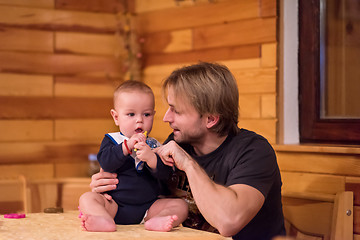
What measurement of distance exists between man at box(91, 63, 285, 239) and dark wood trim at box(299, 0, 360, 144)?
80cm

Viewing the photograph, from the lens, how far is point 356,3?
111 inches

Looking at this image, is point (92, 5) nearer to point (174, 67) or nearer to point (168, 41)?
point (168, 41)

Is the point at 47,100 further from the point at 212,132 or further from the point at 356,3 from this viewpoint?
the point at 356,3

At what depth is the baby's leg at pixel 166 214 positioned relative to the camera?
6.11 feet

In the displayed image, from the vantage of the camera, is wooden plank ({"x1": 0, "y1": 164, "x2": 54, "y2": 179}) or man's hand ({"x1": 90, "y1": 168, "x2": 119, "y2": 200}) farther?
wooden plank ({"x1": 0, "y1": 164, "x2": 54, "y2": 179})

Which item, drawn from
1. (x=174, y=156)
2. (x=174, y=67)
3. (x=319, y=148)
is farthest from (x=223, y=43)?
(x=174, y=156)

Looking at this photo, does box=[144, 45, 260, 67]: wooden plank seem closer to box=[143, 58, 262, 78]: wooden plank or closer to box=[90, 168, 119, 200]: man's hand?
box=[143, 58, 262, 78]: wooden plank

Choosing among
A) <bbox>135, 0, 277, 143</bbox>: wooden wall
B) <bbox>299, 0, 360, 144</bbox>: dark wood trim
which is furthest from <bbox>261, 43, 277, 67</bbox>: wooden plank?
<bbox>299, 0, 360, 144</bbox>: dark wood trim

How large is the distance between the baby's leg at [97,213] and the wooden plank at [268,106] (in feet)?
4.24

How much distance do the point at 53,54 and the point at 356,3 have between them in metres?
2.04

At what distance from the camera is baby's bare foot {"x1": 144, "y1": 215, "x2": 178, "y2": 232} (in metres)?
1.85

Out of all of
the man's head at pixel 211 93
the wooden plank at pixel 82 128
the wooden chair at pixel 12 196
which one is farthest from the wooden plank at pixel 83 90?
the man's head at pixel 211 93

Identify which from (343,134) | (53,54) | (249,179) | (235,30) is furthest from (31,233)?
(53,54)

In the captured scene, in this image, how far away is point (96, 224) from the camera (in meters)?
1.83
